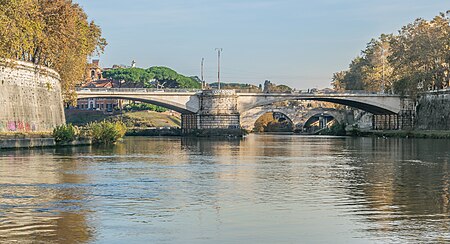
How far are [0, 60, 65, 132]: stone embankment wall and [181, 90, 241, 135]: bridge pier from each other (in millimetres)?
39824

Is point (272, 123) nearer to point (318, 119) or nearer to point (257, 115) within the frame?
point (318, 119)

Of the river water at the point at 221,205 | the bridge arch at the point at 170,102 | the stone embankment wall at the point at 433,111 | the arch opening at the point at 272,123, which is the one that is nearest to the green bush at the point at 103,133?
the river water at the point at 221,205

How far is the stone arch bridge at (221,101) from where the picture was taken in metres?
106

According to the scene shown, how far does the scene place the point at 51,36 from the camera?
60969mm

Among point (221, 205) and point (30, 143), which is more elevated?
point (30, 143)

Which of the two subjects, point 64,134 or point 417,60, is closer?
point 64,134

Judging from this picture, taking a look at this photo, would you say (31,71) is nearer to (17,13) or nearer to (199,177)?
(17,13)

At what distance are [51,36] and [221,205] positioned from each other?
143 feet

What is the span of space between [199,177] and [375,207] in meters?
10.6

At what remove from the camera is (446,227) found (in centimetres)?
1656

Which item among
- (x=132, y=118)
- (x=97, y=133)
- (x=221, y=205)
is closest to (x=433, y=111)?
(x=97, y=133)

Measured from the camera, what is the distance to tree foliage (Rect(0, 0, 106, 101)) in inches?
1844

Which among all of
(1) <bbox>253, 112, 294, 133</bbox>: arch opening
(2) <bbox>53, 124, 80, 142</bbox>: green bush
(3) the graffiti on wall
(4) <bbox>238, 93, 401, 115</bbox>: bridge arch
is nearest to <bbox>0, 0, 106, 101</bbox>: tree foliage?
(3) the graffiti on wall

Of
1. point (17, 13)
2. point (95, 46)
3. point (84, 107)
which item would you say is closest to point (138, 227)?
point (17, 13)
